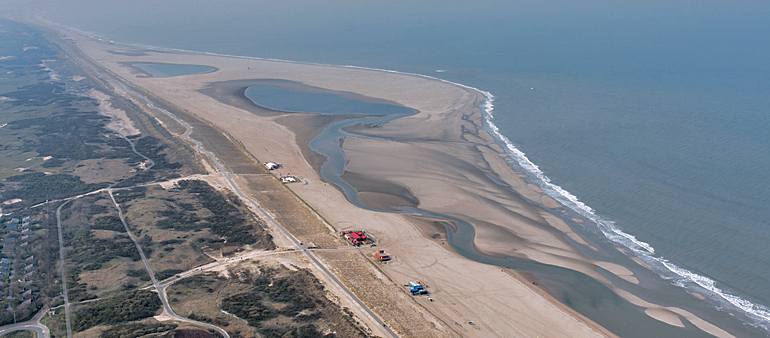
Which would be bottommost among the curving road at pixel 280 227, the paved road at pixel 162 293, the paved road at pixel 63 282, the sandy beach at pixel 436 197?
the paved road at pixel 63 282

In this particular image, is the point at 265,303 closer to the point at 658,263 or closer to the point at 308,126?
the point at 658,263

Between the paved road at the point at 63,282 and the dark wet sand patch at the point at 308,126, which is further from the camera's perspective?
the dark wet sand patch at the point at 308,126

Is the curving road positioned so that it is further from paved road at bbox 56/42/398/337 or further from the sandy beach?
the sandy beach

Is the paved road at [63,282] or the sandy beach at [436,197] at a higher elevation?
the sandy beach at [436,197]

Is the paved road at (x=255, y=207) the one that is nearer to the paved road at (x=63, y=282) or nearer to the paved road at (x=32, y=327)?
the paved road at (x=63, y=282)

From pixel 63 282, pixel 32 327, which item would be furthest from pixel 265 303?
pixel 63 282

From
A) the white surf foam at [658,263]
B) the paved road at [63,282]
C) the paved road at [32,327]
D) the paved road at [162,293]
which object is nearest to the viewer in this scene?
the paved road at [32,327]

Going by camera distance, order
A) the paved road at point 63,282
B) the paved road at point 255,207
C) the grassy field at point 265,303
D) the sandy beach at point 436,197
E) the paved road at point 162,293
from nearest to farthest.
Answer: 1. the paved road at point 63,282
2. the paved road at point 162,293
3. the grassy field at point 265,303
4. the paved road at point 255,207
5. the sandy beach at point 436,197

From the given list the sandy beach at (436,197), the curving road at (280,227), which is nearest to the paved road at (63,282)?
the curving road at (280,227)
